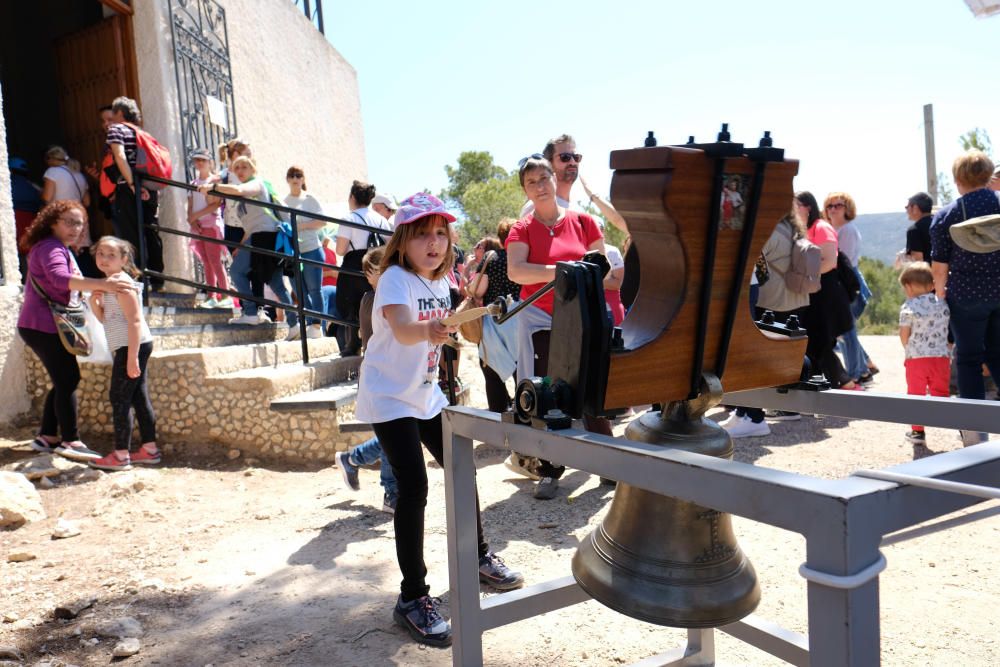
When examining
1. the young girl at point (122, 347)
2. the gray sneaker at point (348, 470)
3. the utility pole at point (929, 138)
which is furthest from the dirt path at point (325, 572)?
the utility pole at point (929, 138)

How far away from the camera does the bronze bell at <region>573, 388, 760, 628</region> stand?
1351mm

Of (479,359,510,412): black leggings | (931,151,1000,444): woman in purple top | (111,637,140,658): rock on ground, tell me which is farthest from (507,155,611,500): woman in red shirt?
(111,637,140,658): rock on ground

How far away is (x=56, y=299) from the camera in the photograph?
456 cm

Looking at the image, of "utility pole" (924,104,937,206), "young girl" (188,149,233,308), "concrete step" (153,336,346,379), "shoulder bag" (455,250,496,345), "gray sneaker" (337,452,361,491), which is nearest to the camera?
"shoulder bag" (455,250,496,345)

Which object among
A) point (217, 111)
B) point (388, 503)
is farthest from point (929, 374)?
point (217, 111)

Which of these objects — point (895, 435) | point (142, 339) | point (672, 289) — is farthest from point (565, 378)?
point (895, 435)

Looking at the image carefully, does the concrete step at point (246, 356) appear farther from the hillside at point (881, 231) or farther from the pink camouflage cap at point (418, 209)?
the hillside at point (881, 231)

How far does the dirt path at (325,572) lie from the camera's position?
99.7 inches

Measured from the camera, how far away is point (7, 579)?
321 cm

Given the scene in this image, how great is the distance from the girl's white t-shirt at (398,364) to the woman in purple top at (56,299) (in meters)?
2.79

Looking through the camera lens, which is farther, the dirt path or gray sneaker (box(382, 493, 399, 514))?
gray sneaker (box(382, 493, 399, 514))

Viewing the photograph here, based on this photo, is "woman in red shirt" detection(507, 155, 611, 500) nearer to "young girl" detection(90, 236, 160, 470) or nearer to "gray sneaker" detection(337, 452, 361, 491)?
"gray sneaker" detection(337, 452, 361, 491)

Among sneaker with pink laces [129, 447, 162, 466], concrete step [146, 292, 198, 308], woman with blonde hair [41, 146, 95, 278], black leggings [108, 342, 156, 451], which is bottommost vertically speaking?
sneaker with pink laces [129, 447, 162, 466]

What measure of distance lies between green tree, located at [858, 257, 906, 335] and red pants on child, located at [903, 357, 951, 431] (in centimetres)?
2504
